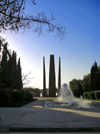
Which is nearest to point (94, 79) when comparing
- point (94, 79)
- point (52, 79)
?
point (94, 79)

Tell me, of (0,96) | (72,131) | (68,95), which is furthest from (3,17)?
(68,95)

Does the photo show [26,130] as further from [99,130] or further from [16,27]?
[16,27]

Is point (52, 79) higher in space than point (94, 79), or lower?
higher

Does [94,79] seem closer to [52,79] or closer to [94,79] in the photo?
[94,79]

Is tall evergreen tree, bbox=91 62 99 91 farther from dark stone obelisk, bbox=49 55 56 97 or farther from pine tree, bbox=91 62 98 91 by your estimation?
dark stone obelisk, bbox=49 55 56 97

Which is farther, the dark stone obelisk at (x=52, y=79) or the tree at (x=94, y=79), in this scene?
the dark stone obelisk at (x=52, y=79)

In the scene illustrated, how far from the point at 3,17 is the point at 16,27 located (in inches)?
23.8

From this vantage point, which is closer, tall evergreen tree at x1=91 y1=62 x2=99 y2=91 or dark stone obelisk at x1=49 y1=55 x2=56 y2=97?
tall evergreen tree at x1=91 y1=62 x2=99 y2=91

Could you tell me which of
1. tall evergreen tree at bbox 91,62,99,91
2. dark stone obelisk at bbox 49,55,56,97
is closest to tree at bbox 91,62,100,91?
tall evergreen tree at bbox 91,62,99,91

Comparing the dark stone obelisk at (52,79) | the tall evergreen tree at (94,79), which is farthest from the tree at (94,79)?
the dark stone obelisk at (52,79)

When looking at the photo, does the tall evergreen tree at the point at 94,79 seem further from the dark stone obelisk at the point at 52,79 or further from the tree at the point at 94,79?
the dark stone obelisk at the point at 52,79

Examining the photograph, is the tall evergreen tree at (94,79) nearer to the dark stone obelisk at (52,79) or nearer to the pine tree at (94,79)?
the pine tree at (94,79)

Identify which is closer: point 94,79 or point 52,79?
point 94,79

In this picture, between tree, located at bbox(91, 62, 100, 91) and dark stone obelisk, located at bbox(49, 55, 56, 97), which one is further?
dark stone obelisk, located at bbox(49, 55, 56, 97)
